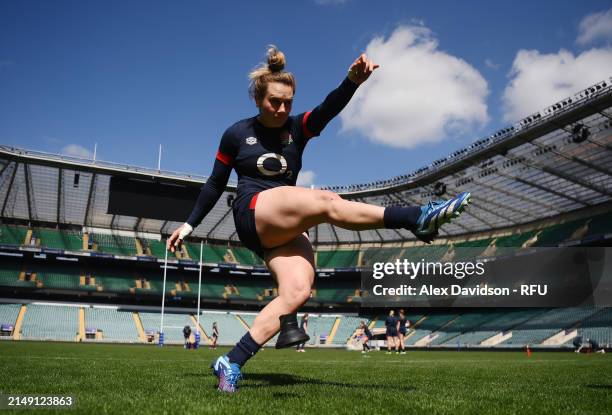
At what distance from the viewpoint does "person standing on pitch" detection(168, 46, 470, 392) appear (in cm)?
331

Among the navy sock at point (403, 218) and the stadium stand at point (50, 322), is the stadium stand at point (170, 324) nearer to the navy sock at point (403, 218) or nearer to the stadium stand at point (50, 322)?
the stadium stand at point (50, 322)

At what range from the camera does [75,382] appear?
4.38 meters

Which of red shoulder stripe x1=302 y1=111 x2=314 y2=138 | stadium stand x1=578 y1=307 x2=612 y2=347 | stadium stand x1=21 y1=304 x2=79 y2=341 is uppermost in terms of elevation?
stadium stand x1=21 y1=304 x2=79 y2=341

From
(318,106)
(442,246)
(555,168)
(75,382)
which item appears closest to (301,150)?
(318,106)

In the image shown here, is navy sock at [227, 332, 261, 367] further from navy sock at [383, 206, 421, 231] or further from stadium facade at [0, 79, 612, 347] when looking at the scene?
stadium facade at [0, 79, 612, 347]

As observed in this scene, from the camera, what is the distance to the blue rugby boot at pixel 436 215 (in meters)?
3.15

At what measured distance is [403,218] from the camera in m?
3.27

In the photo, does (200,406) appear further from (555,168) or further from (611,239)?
(611,239)

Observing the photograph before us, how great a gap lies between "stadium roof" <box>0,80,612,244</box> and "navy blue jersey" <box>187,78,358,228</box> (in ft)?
74.3

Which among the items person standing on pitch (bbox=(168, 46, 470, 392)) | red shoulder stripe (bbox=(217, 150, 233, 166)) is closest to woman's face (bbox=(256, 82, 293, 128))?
person standing on pitch (bbox=(168, 46, 470, 392))

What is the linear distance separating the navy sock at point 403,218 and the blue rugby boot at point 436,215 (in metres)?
0.03

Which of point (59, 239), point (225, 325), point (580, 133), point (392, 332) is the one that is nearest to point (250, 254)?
point (225, 325)

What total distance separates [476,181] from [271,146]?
3161 centimetres

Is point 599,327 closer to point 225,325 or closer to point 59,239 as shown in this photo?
point 225,325
